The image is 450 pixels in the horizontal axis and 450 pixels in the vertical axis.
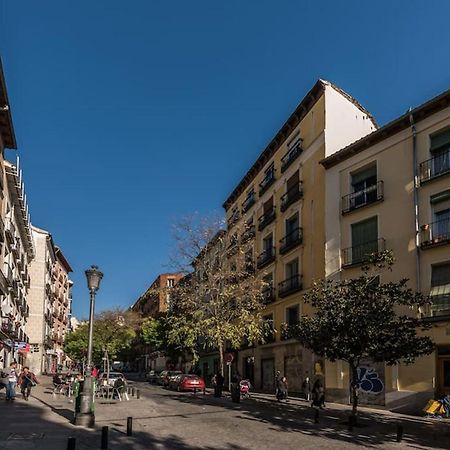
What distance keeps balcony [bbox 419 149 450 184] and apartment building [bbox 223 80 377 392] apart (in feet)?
24.1

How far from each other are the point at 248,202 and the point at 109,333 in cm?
2551

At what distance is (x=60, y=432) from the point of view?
15.5 metres

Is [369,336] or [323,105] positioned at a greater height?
[323,105]

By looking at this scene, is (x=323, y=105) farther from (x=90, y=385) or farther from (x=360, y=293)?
(x=90, y=385)

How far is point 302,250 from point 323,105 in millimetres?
8469

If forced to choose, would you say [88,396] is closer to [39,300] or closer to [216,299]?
[216,299]

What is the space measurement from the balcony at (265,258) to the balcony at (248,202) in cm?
513

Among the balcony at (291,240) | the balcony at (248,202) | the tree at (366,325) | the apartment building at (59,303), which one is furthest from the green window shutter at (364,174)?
the apartment building at (59,303)

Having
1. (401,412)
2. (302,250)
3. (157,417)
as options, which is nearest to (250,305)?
(302,250)

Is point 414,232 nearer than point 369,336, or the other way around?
point 369,336

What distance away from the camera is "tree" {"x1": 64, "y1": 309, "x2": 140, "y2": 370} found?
206 feet

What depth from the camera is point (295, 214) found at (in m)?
36.5

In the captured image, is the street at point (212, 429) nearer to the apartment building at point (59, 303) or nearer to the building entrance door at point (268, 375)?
the building entrance door at point (268, 375)

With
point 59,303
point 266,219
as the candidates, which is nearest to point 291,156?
point 266,219
